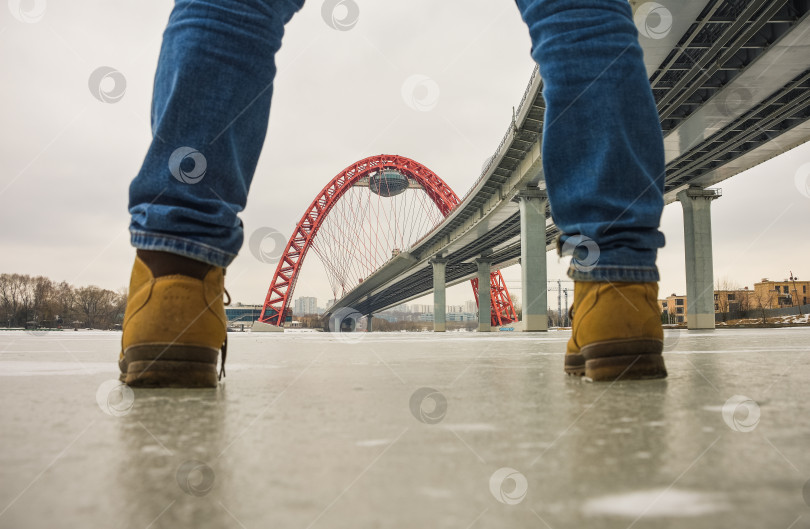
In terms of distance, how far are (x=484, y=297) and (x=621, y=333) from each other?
37.9m

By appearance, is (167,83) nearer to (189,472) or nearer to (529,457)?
(189,472)

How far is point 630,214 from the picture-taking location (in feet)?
4.55

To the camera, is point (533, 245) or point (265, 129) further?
point (533, 245)

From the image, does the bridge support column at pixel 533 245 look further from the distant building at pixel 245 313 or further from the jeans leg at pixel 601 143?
the distant building at pixel 245 313

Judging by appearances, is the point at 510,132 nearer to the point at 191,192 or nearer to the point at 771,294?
the point at 191,192

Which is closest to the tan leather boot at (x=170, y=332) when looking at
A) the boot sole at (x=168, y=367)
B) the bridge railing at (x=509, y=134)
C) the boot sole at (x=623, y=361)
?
the boot sole at (x=168, y=367)

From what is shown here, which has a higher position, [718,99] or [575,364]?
[718,99]

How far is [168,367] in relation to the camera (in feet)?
3.92

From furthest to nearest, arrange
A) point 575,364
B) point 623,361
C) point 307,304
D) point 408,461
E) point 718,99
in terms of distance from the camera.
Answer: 1. point 307,304
2. point 718,99
3. point 575,364
4. point 623,361
5. point 408,461

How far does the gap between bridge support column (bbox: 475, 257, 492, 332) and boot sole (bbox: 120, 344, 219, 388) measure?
36931mm

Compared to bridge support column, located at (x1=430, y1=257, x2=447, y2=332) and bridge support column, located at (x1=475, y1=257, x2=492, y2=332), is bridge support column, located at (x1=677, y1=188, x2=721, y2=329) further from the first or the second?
bridge support column, located at (x1=430, y1=257, x2=447, y2=332)

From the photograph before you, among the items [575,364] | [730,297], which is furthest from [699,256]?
[730,297]

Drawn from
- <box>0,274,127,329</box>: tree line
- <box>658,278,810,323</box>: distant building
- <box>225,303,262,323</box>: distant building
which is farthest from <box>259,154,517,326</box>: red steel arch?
<box>658,278,810,323</box>: distant building

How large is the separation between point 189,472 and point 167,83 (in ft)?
3.70
